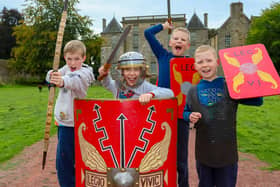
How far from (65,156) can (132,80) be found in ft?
3.12

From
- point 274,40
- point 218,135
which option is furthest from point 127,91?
point 274,40

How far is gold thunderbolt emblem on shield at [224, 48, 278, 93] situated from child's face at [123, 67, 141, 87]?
0.69 meters

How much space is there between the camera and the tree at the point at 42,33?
30.0m

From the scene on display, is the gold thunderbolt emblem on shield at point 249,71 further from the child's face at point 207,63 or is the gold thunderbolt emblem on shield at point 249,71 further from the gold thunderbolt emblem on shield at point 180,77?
the gold thunderbolt emblem on shield at point 180,77

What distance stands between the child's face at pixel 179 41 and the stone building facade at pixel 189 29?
3046 centimetres

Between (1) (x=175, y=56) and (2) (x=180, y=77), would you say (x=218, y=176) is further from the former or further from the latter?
(1) (x=175, y=56)

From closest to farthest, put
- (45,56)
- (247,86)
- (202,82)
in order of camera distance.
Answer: (247,86)
(202,82)
(45,56)

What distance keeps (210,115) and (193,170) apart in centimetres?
→ 211

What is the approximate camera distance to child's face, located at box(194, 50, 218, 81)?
84.3 inches

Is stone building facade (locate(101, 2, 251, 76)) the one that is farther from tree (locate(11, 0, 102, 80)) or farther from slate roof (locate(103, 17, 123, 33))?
tree (locate(11, 0, 102, 80))

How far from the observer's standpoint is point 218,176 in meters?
2.18

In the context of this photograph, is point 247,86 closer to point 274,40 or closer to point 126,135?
point 126,135

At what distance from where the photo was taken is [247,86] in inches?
75.9

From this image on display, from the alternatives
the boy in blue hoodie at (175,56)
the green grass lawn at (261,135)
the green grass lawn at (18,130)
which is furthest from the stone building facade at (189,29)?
the boy in blue hoodie at (175,56)
